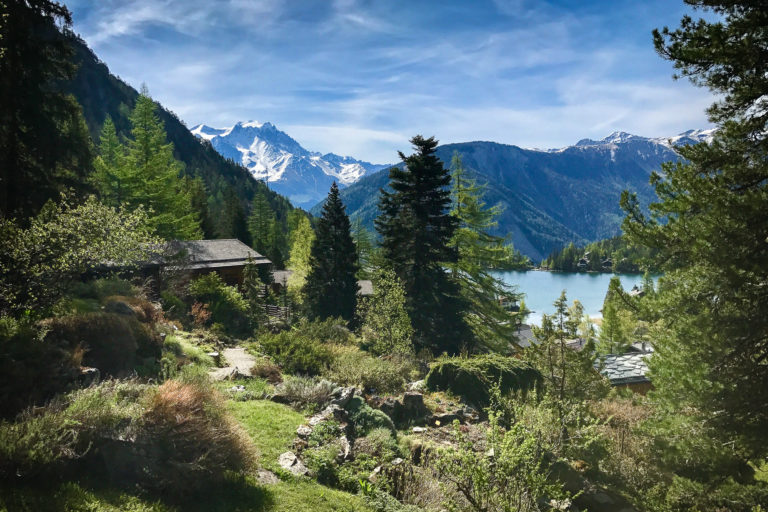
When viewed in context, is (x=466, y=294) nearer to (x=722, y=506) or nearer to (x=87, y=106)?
(x=722, y=506)

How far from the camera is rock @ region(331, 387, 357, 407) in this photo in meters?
11.7

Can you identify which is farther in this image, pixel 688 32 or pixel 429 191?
pixel 429 191

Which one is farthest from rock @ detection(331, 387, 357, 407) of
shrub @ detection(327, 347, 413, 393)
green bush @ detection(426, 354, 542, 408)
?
green bush @ detection(426, 354, 542, 408)

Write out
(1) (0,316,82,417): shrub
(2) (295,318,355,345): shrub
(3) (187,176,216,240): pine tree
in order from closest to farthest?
(1) (0,316,82,417): shrub → (2) (295,318,355,345): shrub → (3) (187,176,216,240): pine tree

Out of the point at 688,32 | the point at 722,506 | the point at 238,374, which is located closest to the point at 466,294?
the point at 238,374

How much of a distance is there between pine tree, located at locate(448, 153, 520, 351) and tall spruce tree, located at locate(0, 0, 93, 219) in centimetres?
2162

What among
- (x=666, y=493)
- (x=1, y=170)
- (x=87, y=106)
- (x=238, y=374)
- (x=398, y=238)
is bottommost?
(x=666, y=493)

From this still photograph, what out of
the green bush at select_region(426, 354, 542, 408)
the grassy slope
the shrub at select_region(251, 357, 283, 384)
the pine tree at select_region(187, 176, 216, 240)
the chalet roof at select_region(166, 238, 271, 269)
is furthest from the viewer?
the pine tree at select_region(187, 176, 216, 240)

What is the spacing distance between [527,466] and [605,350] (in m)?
44.8

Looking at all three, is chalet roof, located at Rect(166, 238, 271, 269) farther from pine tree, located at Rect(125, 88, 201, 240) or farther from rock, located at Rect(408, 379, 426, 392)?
rock, located at Rect(408, 379, 426, 392)

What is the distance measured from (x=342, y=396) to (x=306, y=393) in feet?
4.27

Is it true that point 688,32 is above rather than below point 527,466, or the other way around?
above

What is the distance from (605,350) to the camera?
44.2 m

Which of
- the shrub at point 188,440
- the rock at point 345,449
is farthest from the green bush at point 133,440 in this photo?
the rock at point 345,449
